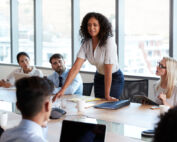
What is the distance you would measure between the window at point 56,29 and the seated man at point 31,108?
5.23 meters

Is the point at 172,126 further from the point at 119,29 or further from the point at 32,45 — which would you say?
the point at 32,45

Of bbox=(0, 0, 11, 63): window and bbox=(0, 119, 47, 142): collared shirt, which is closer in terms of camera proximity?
bbox=(0, 119, 47, 142): collared shirt

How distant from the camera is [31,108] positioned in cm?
140

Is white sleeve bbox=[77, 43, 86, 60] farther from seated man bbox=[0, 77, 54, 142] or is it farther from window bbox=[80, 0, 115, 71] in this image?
window bbox=[80, 0, 115, 71]

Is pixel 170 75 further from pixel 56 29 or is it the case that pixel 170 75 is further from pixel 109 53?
pixel 56 29

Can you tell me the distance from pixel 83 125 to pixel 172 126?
3.51 feet

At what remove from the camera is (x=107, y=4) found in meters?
5.84

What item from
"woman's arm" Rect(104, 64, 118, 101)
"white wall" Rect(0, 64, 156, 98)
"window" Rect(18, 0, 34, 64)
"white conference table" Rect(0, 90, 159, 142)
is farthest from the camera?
"window" Rect(18, 0, 34, 64)

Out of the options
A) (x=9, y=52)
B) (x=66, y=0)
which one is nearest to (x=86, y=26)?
Answer: (x=66, y=0)

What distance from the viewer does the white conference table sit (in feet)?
6.72

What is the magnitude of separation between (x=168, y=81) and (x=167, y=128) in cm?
235

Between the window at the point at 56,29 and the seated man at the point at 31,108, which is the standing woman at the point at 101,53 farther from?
the window at the point at 56,29

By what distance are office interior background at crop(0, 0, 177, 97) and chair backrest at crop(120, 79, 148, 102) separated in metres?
1.33

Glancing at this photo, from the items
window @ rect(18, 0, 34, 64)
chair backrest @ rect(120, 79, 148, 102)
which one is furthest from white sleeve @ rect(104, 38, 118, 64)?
window @ rect(18, 0, 34, 64)
